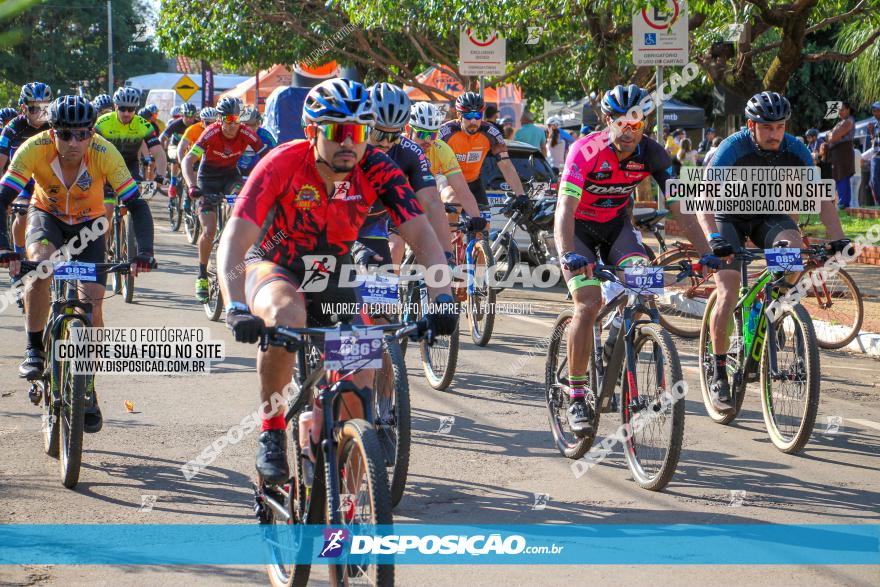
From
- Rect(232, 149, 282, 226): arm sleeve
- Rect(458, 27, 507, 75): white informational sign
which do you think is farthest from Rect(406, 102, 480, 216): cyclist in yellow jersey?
Rect(458, 27, 507, 75): white informational sign

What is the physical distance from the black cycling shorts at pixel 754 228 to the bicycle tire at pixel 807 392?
2.43ft

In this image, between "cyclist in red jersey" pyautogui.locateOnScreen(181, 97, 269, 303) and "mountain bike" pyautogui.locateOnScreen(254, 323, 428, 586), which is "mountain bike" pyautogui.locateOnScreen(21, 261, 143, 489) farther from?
"cyclist in red jersey" pyautogui.locateOnScreen(181, 97, 269, 303)

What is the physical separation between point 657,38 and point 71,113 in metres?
8.06

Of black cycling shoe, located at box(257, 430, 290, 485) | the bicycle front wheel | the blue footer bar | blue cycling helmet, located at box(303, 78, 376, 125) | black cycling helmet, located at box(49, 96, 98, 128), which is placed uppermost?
black cycling helmet, located at box(49, 96, 98, 128)

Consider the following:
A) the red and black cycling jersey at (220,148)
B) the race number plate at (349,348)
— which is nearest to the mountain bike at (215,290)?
the red and black cycling jersey at (220,148)

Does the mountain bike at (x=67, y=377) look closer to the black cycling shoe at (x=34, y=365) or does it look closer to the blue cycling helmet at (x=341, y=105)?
the black cycling shoe at (x=34, y=365)

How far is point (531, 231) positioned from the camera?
1448 centimetres

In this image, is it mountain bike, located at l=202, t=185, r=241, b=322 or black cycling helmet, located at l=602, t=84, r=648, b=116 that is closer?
black cycling helmet, located at l=602, t=84, r=648, b=116

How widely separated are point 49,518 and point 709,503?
3370 millimetres

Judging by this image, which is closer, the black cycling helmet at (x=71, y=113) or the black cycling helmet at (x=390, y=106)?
the black cycling helmet at (x=390, y=106)

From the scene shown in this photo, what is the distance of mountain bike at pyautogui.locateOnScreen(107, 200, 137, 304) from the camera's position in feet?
43.9

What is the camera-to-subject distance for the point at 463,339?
11281mm

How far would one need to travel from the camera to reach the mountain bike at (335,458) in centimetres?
396

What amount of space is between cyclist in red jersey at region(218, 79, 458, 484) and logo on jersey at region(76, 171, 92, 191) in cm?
281
